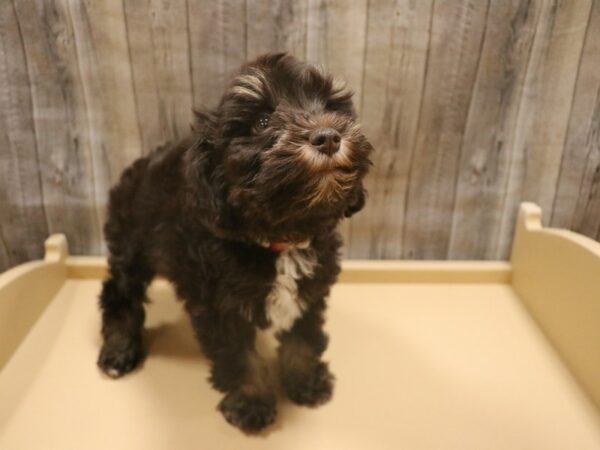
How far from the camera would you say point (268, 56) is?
55.8 inches

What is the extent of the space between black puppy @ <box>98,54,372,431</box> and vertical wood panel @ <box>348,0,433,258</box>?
2.04 ft

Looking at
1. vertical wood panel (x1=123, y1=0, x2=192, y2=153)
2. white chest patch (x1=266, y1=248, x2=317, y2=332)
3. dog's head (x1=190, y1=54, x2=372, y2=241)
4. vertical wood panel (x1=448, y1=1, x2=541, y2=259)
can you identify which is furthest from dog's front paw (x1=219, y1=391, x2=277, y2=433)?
vertical wood panel (x1=448, y1=1, x2=541, y2=259)

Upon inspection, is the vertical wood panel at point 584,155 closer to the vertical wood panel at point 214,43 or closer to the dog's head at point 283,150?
the dog's head at point 283,150

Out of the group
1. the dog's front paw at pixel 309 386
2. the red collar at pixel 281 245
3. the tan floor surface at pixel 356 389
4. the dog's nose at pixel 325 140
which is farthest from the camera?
the dog's front paw at pixel 309 386

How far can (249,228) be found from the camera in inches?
55.6

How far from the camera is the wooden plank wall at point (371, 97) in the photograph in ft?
6.35

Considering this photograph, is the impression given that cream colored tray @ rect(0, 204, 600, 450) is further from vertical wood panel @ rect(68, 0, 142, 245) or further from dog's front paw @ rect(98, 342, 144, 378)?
vertical wood panel @ rect(68, 0, 142, 245)

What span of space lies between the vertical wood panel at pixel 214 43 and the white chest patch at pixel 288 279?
0.75 m

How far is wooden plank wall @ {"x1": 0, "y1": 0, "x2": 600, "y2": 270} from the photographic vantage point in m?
1.94

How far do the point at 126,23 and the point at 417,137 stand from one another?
44.9 inches

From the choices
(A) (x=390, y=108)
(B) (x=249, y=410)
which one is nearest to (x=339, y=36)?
(A) (x=390, y=108)

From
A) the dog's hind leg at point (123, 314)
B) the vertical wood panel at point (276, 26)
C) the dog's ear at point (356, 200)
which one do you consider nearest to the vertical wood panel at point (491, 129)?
the vertical wood panel at point (276, 26)

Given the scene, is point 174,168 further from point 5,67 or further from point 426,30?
point 426,30

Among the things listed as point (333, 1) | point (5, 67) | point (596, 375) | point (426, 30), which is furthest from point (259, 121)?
point (596, 375)
